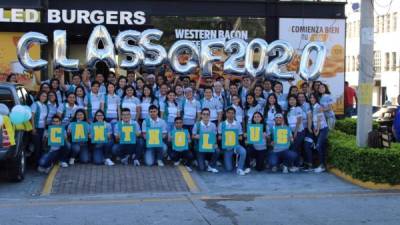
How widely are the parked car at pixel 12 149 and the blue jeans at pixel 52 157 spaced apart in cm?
52

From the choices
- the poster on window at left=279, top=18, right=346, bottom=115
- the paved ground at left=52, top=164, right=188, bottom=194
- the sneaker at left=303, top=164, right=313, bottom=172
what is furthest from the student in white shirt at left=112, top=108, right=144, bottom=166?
the poster on window at left=279, top=18, right=346, bottom=115

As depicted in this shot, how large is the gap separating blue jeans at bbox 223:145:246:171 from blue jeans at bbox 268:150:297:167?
57 cm

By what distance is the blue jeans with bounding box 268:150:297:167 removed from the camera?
11656 millimetres

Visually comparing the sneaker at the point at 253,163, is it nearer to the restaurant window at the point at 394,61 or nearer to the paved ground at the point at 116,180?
the paved ground at the point at 116,180

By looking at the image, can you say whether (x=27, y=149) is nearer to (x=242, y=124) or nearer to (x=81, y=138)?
(x=81, y=138)

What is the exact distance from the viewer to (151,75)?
44.4 feet

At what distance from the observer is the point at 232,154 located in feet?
38.4

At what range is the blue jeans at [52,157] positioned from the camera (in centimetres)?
1125

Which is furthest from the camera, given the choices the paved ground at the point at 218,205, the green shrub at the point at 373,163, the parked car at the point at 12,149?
the green shrub at the point at 373,163

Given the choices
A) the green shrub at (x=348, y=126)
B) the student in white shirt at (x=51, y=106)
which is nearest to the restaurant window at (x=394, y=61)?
the green shrub at (x=348, y=126)

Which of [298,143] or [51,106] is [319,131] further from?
[51,106]

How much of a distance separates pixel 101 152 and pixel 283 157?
358 centimetres

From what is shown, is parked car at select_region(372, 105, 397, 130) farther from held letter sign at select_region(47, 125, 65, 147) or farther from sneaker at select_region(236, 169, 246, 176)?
held letter sign at select_region(47, 125, 65, 147)

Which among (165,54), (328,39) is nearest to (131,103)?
(165,54)
